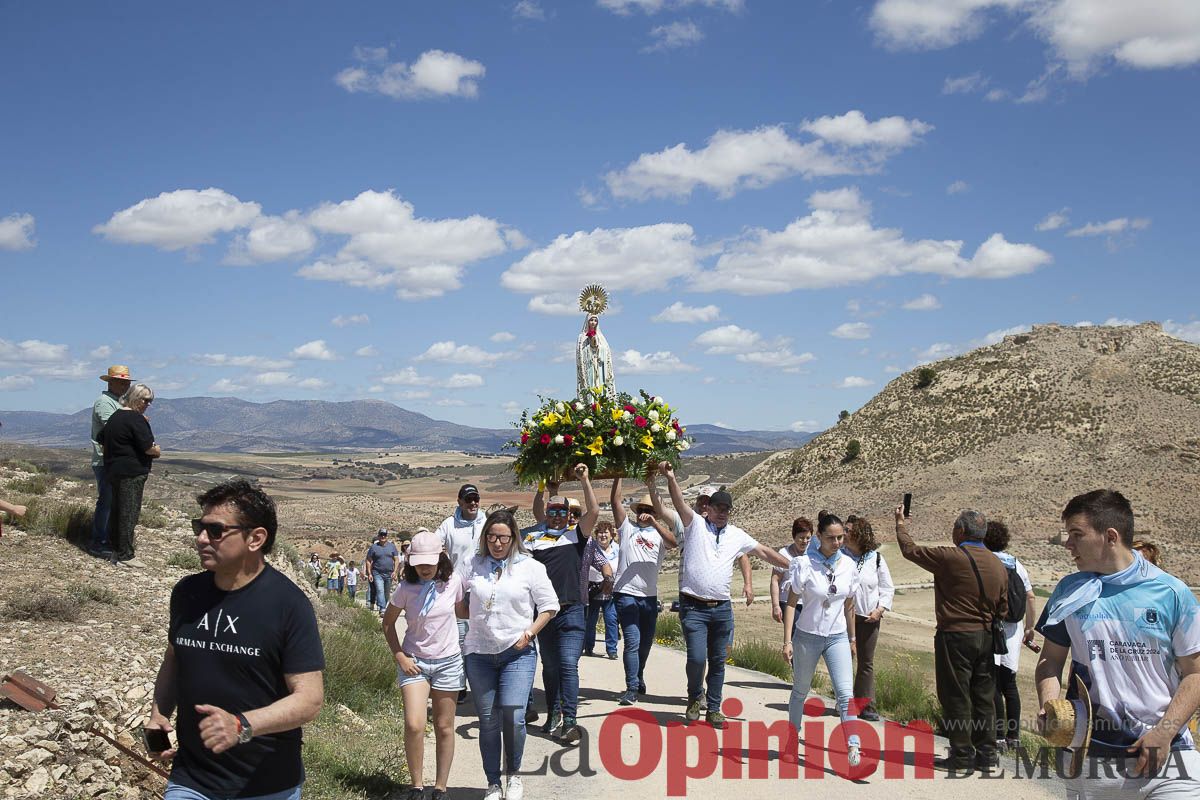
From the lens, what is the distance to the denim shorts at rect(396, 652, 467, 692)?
6.42 meters

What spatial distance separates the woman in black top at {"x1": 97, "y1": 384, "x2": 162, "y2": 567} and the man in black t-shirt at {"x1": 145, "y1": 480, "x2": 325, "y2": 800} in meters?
6.57

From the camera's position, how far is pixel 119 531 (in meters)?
10.8

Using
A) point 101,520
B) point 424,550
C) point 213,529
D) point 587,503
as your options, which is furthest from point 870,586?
point 101,520

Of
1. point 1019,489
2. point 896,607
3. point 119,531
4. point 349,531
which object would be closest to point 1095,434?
point 1019,489

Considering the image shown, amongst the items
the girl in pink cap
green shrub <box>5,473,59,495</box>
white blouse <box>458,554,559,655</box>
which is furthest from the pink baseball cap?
green shrub <box>5,473,59,495</box>

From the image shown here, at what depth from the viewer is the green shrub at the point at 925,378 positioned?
250 ft

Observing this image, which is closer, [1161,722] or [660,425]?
[1161,722]

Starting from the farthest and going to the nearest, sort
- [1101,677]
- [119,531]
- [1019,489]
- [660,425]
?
[1019,489] → [119,531] → [660,425] → [1101,677]

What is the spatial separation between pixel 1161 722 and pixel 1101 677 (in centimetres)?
27

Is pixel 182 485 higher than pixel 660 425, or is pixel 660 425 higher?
pixel 660 425

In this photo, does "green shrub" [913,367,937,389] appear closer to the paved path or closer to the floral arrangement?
the paved path

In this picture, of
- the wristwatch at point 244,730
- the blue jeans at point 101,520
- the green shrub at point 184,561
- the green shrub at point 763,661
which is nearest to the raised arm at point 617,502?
the green shrub at point 763,661

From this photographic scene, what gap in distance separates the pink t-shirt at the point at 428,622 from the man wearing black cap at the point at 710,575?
2.43 meters

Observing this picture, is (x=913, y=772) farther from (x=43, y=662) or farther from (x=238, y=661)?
(x=43, y=662)
